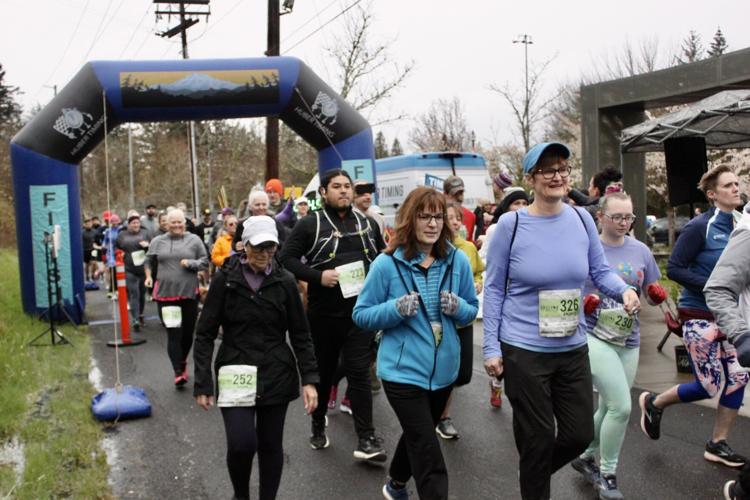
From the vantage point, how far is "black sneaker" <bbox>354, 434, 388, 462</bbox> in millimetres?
5348

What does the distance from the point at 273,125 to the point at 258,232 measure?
15.4m

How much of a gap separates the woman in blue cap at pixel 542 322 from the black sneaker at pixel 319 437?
7.56 ft

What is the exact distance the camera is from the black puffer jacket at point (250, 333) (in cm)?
415

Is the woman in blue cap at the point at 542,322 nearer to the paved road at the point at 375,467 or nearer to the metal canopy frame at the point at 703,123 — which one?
the paved road at the point at 375,467

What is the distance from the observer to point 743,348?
352 centimetres

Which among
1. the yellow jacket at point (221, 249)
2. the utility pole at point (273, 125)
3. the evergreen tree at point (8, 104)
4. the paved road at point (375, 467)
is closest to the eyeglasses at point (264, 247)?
the paved road at point (375, 467)

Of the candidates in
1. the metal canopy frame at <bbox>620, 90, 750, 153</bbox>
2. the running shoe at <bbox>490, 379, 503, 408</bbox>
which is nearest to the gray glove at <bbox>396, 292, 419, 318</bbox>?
the running shoe at <bbox>490, 379, 503, 408</bbox>

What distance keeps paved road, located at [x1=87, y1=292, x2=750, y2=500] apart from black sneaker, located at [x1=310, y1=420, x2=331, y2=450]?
70 millimetres

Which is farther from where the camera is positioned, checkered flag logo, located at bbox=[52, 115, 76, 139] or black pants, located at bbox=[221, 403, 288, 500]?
checkered flag logo, located at bbox=[52, 115, 76, 139]

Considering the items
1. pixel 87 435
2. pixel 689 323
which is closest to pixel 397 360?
pixel 689 323

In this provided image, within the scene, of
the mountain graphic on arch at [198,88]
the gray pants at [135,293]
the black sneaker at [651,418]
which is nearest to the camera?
the black sneaker at [651,418]

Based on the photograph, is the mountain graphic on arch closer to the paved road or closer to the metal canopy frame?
the metal canopy frame

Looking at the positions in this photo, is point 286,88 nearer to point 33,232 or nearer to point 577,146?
point 33,232

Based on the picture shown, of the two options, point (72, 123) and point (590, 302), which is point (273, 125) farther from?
point (590, 302)
